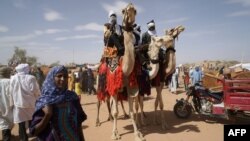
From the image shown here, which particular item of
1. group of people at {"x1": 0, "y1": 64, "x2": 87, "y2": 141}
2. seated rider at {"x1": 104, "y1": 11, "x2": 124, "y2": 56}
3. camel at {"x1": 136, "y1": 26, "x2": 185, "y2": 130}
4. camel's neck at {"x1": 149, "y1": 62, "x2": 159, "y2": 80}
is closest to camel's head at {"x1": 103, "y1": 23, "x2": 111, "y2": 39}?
seated rider at {"x1": 104, "y1": 11, "x2": 124, "y2": 56}

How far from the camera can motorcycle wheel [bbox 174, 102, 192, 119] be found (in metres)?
9.35

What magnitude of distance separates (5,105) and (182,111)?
5.77 meters

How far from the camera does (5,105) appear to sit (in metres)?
7.30

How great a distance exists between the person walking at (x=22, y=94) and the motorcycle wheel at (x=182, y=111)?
198 inches

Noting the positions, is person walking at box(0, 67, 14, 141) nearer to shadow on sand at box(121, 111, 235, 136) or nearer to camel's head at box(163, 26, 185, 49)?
shadow on sand at box(121, 111, 235, 136)

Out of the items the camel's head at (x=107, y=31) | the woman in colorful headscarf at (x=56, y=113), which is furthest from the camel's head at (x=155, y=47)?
the woman in colorful headscarf at (x=56, y=113)

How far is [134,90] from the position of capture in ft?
24.6

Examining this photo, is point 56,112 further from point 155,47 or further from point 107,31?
point 155,47

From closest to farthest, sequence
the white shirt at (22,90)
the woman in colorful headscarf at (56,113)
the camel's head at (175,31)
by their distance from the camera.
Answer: the woman in colorful headscarf at (56,113)
the white shirt at (22,90)
the camel's head at (175,31)

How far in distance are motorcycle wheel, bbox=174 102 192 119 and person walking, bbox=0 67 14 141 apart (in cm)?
548

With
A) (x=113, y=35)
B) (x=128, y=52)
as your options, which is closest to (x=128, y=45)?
(x=128, y=52)

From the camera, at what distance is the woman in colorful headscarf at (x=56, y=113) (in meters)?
3.39

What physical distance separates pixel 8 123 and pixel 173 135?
4.58 m

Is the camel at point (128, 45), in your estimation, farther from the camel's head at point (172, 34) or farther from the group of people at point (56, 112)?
the group of people at point (56, 112)
